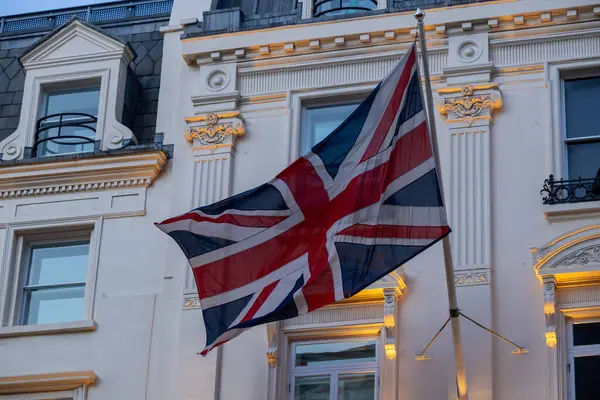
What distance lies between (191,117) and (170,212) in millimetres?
1594

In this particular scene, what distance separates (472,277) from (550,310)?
Answer: 1220 millimetres

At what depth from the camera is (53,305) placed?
25266 mm

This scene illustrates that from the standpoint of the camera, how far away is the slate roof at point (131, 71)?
26438mm

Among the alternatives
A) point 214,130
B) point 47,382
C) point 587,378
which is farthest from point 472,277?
point 47,382

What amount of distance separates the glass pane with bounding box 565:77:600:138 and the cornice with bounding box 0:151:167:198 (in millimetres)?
6252

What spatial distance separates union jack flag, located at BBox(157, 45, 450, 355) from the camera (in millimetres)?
19703

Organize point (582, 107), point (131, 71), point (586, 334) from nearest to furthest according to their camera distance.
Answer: point (586, 334)
point (582, 107)
point (131, 71)

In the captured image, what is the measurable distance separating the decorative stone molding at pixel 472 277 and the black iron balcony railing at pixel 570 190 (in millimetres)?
1437

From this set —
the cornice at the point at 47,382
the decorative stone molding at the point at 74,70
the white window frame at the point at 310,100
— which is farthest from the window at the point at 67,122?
the cornice at the point at 47,382

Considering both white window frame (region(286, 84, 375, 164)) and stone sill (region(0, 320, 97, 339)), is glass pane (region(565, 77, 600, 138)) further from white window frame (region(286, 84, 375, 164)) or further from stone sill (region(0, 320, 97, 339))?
stone sill (region(0, 320, 97, 339))

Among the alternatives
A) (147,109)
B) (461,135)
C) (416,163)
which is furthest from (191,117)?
(416,163)

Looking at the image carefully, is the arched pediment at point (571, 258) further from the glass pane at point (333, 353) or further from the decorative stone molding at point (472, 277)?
the glass pane at point (333, 353)

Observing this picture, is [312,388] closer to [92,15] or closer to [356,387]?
[356,387]

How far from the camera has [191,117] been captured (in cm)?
Answer: 2552
